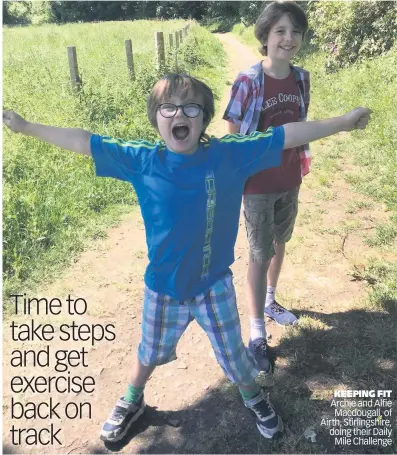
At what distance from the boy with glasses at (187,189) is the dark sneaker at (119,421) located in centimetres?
36

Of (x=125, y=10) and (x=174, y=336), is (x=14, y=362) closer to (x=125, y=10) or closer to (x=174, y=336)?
(x=174, y=336)

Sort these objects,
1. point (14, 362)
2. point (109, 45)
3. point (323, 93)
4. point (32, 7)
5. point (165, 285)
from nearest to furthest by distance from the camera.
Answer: point (165, 285), point (14, 362), point (323, 93), point (109, 45), point (32, 7)

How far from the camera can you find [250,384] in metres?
2.12

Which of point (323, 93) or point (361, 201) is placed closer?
point (361, 201)

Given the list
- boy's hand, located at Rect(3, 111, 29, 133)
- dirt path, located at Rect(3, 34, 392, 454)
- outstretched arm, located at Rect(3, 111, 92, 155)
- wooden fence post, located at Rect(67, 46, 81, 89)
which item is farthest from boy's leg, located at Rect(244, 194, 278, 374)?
wooden fence post, located at Rect(67, 46, 81, 89)

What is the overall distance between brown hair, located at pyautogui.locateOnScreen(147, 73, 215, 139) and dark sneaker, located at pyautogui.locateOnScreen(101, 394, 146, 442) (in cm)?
142

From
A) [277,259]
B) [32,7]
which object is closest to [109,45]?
[277,259]

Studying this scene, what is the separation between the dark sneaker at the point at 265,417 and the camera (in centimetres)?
216

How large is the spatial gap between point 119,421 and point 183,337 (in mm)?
837

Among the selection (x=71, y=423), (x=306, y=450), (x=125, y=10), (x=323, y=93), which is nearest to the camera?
(x=306, y=450)

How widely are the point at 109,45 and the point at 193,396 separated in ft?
41.0

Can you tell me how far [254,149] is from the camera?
6.01ft

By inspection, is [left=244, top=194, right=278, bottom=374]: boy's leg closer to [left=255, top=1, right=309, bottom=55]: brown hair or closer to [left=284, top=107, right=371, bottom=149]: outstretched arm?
[left=284, top=107, right=371, bottom=149]: outstretched arm

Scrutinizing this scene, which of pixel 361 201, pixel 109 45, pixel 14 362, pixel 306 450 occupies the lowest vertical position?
pixel 306 450
